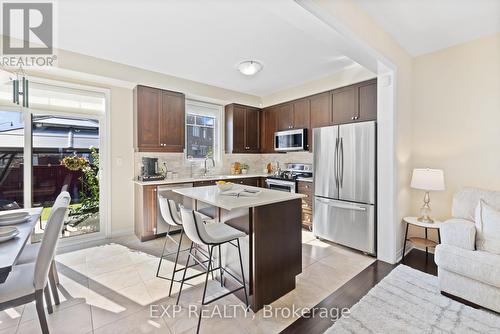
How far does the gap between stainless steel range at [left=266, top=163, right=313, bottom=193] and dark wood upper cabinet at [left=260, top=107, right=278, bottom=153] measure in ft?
2.22

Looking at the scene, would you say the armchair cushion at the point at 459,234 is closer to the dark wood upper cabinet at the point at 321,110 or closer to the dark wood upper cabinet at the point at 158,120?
the dark wood upper cabinet at the point at 321,110

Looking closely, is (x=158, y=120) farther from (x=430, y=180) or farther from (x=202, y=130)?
(x=430, y=180)

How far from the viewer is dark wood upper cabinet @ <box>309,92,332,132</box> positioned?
13.1 ft

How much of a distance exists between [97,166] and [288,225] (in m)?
3.30

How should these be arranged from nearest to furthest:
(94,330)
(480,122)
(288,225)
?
(94,330) → (288,225) → (480,122)

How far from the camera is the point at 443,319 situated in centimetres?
182

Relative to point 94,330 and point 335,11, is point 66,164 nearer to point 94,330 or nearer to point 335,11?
point 94,330

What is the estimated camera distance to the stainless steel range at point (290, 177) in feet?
13.7

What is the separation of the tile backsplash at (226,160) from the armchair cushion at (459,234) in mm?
2531

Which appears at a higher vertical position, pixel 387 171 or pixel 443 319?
pixel 387 171

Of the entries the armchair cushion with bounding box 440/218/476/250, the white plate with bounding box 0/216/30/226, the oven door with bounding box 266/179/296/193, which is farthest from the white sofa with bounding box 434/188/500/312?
the white plate with bounding box 0/216/30/226

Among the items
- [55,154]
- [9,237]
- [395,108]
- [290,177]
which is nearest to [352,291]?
[395,108]

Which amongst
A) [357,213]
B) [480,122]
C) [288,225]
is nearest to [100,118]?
[288,225]

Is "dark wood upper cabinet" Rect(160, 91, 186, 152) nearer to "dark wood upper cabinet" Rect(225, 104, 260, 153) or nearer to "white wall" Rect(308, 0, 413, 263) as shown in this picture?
"dark wood upper cabinet" Rect(225, 104, 260, 153)
